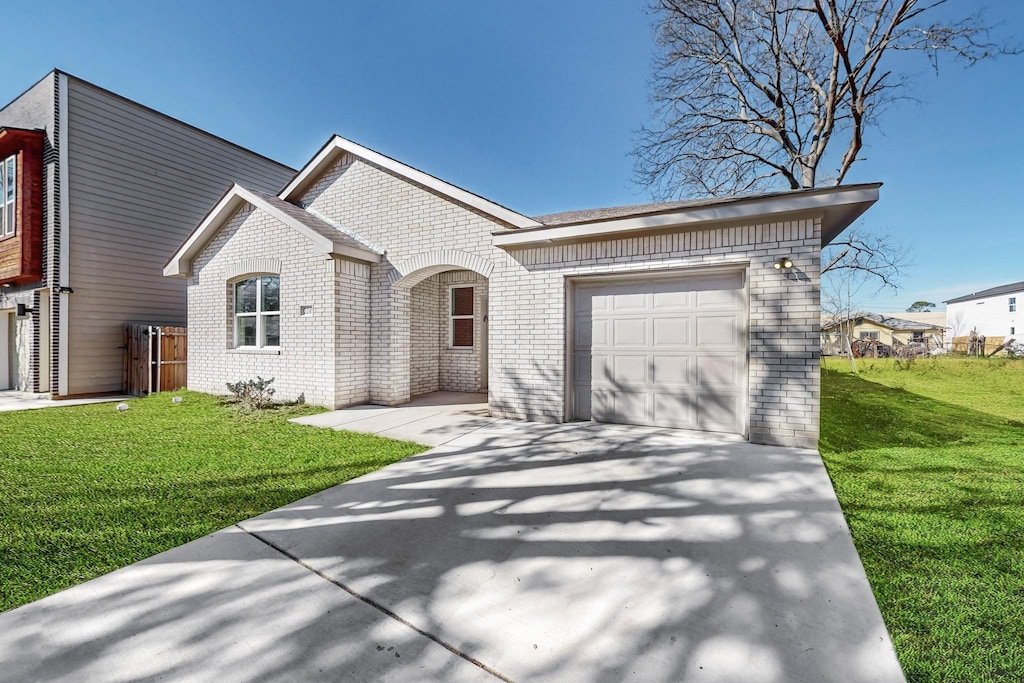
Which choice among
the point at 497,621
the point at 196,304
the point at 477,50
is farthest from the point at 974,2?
the point at 196,304

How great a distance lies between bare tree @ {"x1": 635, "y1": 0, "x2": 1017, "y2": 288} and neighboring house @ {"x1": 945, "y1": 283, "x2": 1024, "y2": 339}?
1582 inches

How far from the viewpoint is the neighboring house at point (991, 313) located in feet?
125

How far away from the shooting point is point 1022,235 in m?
26.5

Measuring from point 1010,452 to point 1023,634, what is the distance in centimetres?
513

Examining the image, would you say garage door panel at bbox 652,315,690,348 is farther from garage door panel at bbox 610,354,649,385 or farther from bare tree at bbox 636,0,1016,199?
bare tree at bbox 636,0,1016,199

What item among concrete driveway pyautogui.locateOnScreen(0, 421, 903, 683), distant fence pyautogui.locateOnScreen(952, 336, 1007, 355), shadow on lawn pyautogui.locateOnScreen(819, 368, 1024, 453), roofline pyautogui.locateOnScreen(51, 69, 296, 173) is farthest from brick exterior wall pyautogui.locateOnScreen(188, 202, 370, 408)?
distant fence pyautogui.locateOnScreen(952, 336, 1007, 355)

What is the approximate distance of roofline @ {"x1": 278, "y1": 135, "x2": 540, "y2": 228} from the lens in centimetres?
759

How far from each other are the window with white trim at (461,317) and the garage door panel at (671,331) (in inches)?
216

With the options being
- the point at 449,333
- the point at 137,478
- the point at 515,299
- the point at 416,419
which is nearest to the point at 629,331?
the point at 515,299

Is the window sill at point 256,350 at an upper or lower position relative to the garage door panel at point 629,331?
lower

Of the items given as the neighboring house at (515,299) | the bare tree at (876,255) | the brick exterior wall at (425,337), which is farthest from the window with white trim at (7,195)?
the bare tree at (876,255)

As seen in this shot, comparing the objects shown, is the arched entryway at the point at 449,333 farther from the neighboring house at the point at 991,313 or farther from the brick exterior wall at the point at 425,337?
the neighboring house at the point at 991,313

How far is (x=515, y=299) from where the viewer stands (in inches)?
291

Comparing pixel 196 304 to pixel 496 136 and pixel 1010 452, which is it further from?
pixel 1010 452
